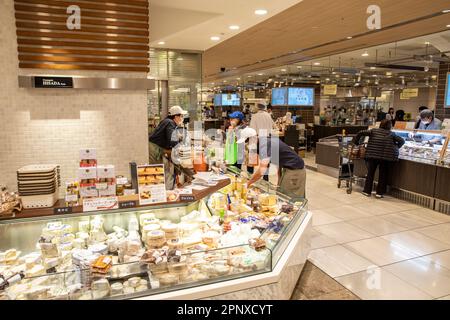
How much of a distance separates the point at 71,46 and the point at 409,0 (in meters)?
5.04

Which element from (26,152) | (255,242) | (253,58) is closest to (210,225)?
(255,242)

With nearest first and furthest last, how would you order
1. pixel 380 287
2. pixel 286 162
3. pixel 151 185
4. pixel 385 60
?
pixel 151 185
pixel 380 287
pixel 286 162
pixel 385 60

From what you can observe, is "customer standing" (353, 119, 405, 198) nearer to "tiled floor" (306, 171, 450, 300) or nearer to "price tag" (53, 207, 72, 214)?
"tiled floor" (306, 171, 450, 300)

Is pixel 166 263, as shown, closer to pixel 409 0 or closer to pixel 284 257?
pixel 284 257

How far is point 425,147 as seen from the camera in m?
6.87

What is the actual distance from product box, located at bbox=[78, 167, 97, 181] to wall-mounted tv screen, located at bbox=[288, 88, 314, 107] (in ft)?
38.9

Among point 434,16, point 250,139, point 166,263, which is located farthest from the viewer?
point 434,16

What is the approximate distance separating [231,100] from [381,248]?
706 inches

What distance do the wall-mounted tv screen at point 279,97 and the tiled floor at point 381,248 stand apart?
25.6 feet

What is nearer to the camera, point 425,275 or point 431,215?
point 425,275

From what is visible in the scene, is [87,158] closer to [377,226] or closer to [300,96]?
[377,226]

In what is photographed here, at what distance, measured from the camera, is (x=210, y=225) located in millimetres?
3150

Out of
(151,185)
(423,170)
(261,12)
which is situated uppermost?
(261,12)

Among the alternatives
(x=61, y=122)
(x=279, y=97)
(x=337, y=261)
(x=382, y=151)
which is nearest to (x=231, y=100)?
(x=279, y=97)
